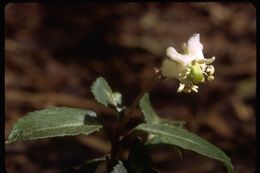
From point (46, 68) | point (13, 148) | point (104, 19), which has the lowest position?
point (13, 148)

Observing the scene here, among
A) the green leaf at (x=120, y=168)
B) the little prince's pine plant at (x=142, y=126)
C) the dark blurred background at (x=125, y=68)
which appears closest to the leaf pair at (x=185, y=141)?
the little prince's pine plant at (x=142, y=126)

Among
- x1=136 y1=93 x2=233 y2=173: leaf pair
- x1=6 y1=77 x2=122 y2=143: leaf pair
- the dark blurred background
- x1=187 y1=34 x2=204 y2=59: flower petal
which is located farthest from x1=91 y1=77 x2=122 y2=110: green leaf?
the dark blurred background

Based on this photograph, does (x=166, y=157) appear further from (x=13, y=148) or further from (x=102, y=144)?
(x=13, y=148)

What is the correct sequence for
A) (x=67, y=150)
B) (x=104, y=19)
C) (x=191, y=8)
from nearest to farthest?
(x=67, y=150), (x=104, y=19), (x=191, y=8)

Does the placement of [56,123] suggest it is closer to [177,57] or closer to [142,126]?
[142,126]

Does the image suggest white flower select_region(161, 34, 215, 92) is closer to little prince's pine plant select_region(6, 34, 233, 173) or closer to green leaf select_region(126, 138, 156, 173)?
little prince's pine plant select_region(6, 34, 233, 173)

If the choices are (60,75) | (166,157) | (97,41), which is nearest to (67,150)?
(166,157)
